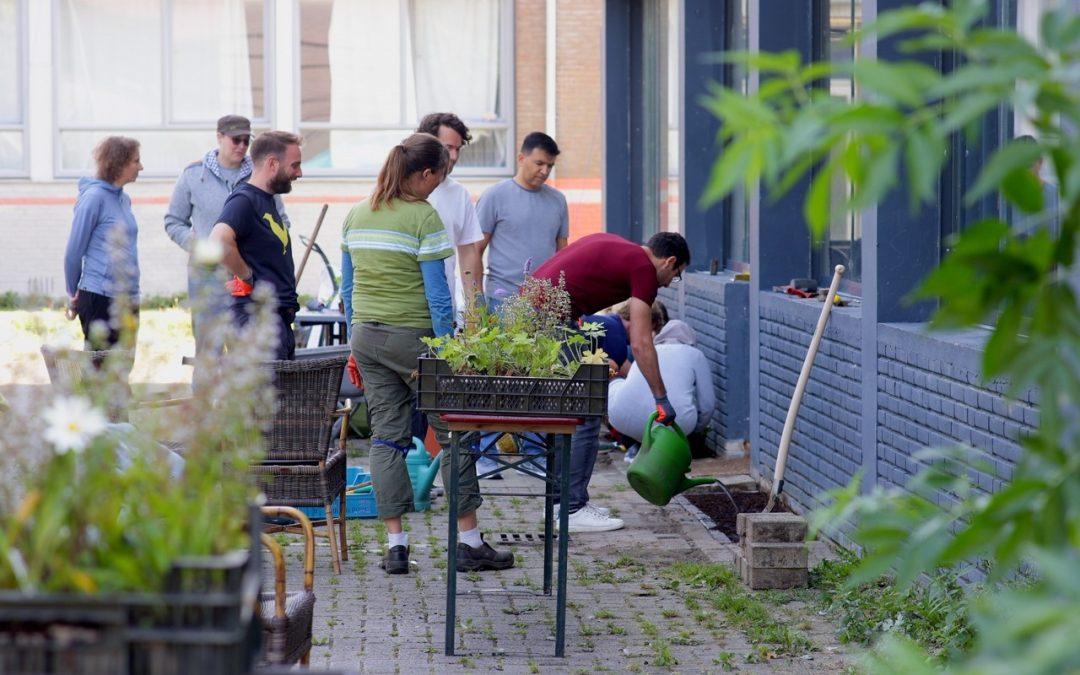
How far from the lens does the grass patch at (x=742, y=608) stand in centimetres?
534

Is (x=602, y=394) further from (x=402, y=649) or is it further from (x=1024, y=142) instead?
(x=1024, y=142)

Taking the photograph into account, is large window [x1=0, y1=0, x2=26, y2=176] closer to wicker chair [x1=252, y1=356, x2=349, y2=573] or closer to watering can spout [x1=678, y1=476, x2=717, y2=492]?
wicker chair [x1=252, y1=356, x2=349, y2=573]

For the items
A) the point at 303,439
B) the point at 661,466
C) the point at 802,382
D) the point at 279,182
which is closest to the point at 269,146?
the point at 279,182

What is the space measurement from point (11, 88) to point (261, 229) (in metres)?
17.1

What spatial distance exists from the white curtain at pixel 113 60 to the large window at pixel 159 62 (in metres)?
0.02

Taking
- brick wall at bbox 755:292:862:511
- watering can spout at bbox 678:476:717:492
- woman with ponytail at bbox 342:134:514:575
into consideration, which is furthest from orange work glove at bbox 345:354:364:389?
brick wall at bbox 755:292:862:511

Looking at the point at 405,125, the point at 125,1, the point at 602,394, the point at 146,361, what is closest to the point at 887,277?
the point at 602,394

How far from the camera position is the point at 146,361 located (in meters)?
2.55

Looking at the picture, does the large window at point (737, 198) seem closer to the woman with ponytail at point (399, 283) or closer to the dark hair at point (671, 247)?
the dark hair at point (671, 247)

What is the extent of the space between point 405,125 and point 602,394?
57.4 ft

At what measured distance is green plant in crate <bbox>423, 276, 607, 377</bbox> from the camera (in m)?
5.30

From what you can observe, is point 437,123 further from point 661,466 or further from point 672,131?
point 672,131

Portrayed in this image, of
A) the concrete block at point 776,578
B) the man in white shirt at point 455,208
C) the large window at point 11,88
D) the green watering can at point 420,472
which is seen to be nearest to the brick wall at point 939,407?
the concrete block at point 776,578

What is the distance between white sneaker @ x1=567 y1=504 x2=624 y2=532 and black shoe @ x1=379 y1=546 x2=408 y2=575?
1220 mm
